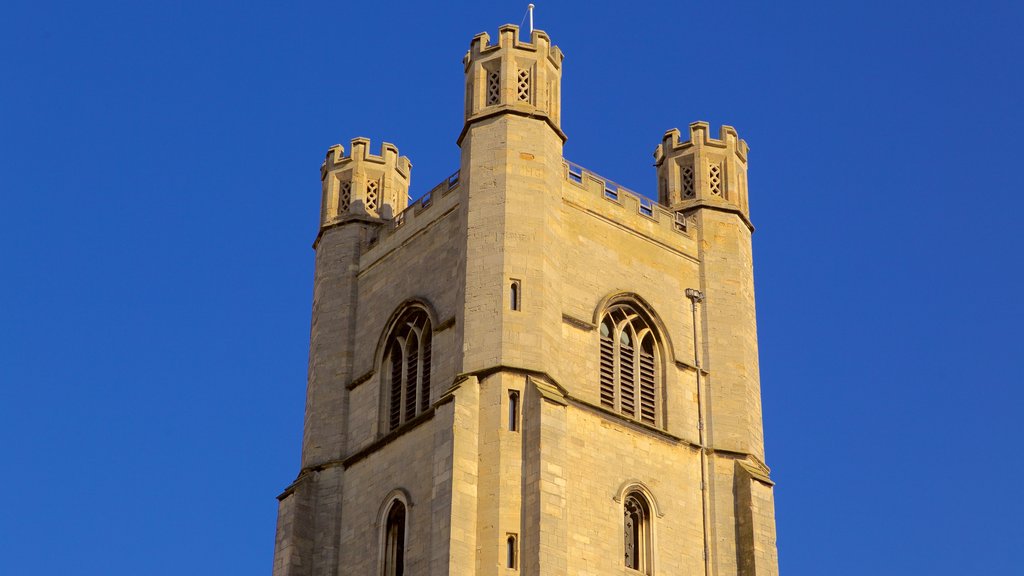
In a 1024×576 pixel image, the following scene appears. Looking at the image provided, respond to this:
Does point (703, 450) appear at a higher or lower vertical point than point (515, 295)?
lower

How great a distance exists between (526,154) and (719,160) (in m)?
8.26

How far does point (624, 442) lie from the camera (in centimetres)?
5312

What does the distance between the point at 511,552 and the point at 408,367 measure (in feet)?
26.7

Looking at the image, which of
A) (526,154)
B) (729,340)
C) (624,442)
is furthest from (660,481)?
(526,154)

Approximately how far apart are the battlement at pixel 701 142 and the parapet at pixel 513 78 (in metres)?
5.48

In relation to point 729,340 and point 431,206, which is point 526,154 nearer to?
point 431,206

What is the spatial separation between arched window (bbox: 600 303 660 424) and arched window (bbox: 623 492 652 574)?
240cm

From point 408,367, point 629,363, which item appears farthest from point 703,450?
point 408,367

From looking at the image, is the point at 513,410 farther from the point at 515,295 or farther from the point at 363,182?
the point at 363,182

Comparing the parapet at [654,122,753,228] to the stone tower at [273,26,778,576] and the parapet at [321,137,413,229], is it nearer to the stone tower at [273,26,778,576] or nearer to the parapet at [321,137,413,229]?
the stone tower at [273,26,778,576]

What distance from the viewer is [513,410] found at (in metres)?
50.7

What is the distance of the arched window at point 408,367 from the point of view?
54.2 metres

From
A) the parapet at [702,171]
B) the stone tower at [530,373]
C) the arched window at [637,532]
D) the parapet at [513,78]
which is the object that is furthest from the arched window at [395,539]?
the parapet at [702,171]

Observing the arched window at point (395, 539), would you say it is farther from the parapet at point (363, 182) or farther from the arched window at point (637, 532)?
the parapet at point (363, 182)
